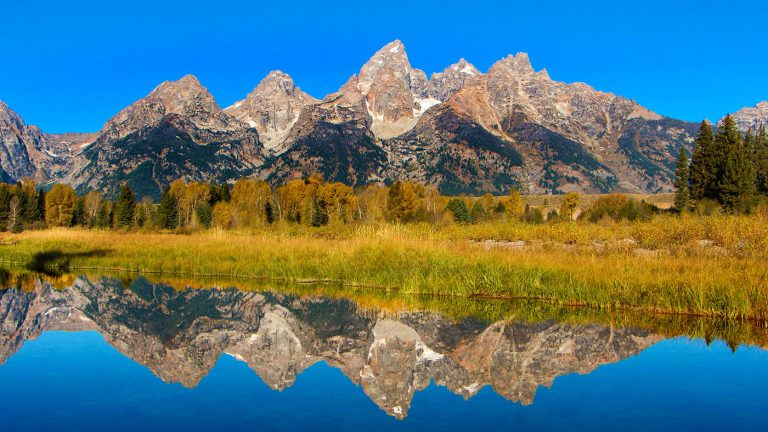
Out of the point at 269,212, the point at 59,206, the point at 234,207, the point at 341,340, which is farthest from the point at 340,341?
the point at 59,206

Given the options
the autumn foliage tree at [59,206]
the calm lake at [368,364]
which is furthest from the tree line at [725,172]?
the autumn foliage tree at [59,206]

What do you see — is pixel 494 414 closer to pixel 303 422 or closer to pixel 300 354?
pixel 303 422

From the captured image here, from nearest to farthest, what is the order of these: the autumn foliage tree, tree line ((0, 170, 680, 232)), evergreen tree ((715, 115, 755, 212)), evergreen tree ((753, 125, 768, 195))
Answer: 1. evergreen tree ((715, 115, 755, 212))
2. evergreen tree ((753, 125, 768, 195))
3. tree line ((0, 170, 680, 232))
4. the autumn foliage tree

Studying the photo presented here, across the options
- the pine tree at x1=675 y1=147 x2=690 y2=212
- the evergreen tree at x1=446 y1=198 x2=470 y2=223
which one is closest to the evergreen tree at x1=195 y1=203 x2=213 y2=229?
the evergreen tree at x1=446 y1=198 x2=470 y2=223

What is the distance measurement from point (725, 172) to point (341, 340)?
198ft

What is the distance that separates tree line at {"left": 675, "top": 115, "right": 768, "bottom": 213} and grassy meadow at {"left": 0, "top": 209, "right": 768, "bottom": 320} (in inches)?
1347

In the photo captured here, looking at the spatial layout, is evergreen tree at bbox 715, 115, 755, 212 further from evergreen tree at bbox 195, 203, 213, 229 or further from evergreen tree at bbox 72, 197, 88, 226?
evergreen tree at bbox 72, 197, 88, 226

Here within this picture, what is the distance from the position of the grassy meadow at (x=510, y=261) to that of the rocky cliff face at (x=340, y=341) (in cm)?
321

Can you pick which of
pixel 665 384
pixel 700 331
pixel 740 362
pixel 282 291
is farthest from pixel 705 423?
pixel 282 291

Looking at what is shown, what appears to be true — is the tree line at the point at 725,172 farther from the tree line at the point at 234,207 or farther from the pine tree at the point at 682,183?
the tree line at the point at 234,207

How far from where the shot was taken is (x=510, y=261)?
2181 cm

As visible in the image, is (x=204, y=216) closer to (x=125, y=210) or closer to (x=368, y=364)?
(x=125, y=210)

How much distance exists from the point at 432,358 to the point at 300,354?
2934 mm

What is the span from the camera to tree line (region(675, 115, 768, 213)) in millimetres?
61500
